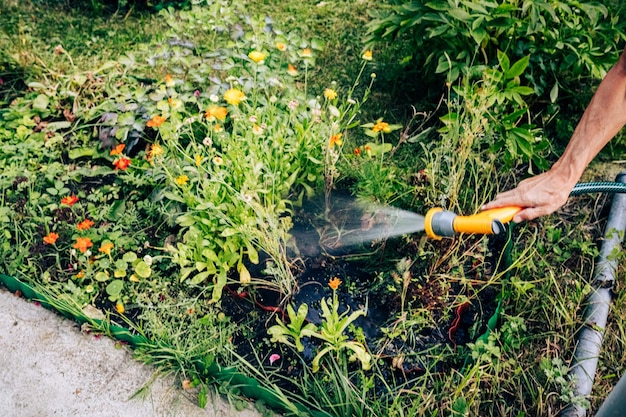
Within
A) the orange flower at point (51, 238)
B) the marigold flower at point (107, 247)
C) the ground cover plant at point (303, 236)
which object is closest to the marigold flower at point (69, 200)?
the ground cover plant at point (303, 236)

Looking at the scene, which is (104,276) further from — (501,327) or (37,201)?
(501,327)

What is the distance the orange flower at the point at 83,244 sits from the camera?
2.10 meters

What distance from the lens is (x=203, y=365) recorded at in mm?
1857

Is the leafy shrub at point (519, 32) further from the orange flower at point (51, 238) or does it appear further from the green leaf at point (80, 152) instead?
the orange flower at point (51, 238)

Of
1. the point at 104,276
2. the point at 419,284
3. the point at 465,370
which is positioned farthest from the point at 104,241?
the point at 465,370

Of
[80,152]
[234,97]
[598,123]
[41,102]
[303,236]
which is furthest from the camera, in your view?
[41,102]

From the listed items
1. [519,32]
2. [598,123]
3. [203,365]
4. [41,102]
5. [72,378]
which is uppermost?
[519,32]

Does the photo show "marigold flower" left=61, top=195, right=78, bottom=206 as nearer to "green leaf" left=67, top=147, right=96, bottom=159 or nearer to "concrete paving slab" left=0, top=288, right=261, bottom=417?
"green leaf" left=67, top=147, right=96, bottom=159

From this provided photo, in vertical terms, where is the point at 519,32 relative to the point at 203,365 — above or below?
above

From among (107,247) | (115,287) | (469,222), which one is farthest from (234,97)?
(469,222)

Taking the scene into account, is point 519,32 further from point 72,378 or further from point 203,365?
point 72,378

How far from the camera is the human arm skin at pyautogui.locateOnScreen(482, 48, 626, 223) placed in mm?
1765

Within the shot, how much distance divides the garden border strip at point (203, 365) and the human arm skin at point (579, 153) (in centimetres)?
99

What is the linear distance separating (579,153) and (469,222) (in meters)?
0.45
